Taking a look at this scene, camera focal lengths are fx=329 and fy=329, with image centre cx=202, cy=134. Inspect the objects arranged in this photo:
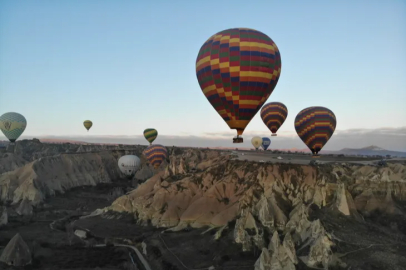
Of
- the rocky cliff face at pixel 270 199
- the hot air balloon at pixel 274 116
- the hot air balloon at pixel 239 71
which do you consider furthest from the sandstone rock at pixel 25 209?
the hot air balloon at pixel 274 116

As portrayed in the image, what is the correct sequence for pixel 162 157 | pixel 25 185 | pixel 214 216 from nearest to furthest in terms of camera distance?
pixel 214 216 → pixel 25 185 → pixel 162 157

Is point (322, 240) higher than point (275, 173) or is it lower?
lower

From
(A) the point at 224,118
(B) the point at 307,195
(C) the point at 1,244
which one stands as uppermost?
(A) the point at 224,118

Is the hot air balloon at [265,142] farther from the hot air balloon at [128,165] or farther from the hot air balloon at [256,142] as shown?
the hot air balloon at [128,165]

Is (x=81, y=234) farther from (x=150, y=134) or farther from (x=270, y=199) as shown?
(x=150, y=134)

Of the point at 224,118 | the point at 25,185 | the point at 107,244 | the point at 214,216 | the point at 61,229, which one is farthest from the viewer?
the point at 25,185

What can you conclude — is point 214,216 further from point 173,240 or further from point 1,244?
point 1,244

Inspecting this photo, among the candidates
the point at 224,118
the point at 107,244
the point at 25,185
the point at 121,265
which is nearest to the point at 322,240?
the point at 224,118

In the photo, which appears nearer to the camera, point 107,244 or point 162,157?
point 107,244

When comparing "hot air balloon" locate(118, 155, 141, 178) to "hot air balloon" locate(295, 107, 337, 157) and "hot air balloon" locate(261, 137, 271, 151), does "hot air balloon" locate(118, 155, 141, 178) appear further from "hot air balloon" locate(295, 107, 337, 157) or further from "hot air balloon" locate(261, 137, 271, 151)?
"hot air balloon" locate(295, 107, 337, 157)
